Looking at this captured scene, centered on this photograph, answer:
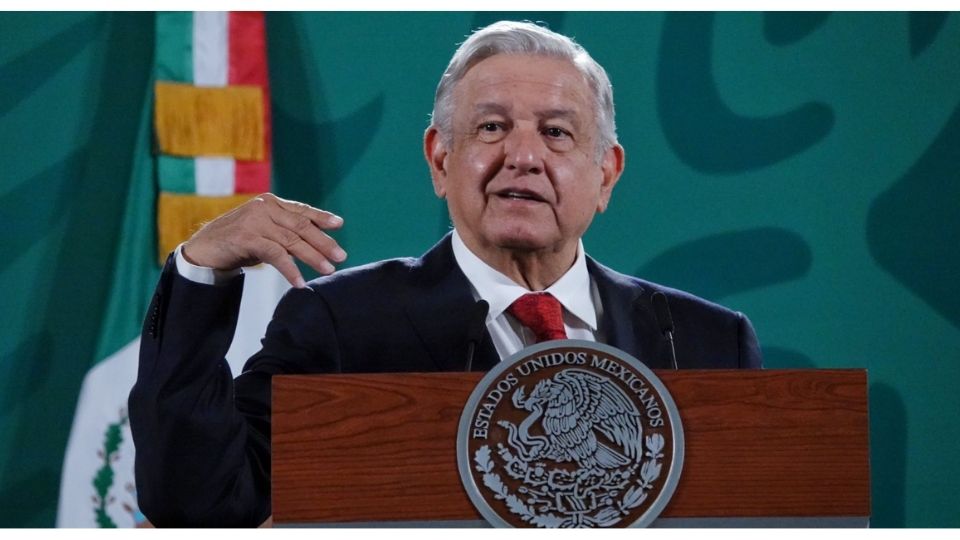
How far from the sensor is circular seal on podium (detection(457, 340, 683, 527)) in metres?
1.55

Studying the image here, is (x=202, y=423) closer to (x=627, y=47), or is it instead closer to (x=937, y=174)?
(x=627, y=47)

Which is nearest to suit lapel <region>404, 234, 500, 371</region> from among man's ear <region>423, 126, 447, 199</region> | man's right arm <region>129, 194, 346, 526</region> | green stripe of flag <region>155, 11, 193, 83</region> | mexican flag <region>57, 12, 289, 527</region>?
man's ear <region>423, 126, 447, 199</region>

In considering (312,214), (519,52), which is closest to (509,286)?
(519,52)

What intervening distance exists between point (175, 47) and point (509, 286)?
1848 millimetres

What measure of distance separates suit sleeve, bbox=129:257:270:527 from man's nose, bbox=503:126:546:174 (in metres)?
0.54


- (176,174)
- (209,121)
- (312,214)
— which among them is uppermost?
(312,214)

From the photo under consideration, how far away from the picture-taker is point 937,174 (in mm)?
3771

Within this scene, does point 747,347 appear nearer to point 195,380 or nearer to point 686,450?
point 686,450

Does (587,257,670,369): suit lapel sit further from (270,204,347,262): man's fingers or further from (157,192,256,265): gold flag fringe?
(157,192,256,265): gold flag fringe

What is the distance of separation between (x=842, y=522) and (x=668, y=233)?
7.19 feet

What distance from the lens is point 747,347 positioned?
2.30 m

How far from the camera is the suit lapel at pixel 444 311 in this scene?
204 centimetres

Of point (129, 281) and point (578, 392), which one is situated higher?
point (578, 392)

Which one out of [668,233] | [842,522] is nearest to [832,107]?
[668,233]
